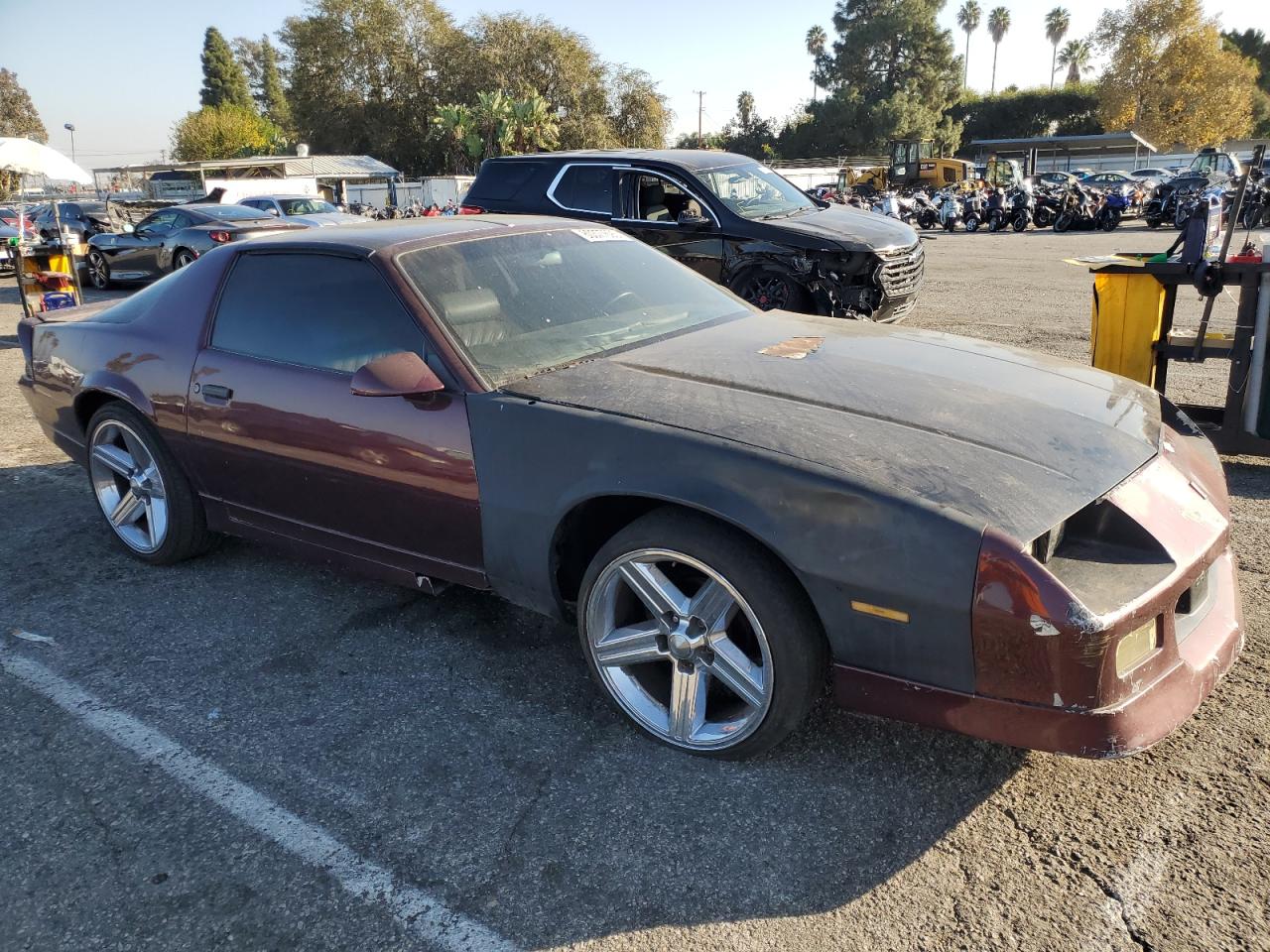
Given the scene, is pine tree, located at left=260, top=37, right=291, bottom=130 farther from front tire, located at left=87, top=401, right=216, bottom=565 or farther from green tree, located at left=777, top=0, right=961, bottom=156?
front tire, located at left=87, top=401, right=216, bottom=565

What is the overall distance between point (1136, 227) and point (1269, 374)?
25.4 meters

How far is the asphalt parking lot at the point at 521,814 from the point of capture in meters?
2.03

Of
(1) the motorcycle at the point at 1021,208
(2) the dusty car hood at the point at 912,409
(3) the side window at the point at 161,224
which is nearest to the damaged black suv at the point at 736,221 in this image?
(2) the dusty car hood at the point at 912,409

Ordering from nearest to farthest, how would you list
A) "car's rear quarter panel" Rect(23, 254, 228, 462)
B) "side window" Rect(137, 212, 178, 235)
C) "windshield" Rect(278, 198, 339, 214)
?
"car's rear quarter panel" Rect(23, 254, 228, 462)
"side window" Rect(137, 212, 178, 235)
"windshield" Rect(278, 198, 339, 214)

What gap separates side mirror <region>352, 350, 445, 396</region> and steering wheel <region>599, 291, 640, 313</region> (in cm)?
83

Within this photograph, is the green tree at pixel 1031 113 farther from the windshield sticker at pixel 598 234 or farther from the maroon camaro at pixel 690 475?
the maroon camaro at pixel 690 475

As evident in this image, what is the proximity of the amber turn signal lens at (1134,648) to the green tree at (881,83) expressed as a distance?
7862 cm

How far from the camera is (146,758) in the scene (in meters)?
2.69

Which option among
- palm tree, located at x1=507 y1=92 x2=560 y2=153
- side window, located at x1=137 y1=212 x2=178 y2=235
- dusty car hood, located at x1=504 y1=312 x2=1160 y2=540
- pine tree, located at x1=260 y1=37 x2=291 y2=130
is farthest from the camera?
pine tree, located at x1=260 y1=37 x2=291 y2=130

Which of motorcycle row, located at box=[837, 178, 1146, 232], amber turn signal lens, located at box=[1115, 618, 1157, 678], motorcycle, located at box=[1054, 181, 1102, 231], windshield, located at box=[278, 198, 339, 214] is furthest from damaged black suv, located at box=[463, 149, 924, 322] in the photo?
motorcycle, located at box=[1054, 181, 1102, 231]

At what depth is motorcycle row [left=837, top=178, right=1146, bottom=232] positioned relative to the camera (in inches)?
975

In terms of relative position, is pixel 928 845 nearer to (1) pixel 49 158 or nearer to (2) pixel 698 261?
(2) pixel 698 261

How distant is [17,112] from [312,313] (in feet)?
310

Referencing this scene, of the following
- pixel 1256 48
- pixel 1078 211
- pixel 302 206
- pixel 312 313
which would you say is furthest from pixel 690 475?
pixel 1256 48
